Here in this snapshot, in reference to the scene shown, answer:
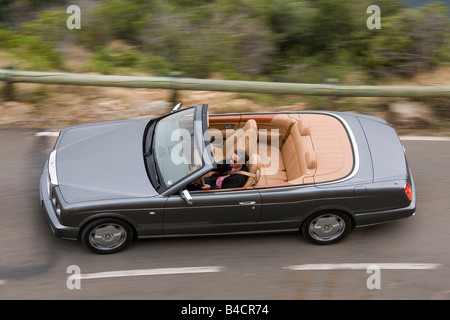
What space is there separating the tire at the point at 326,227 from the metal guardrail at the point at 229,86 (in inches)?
121

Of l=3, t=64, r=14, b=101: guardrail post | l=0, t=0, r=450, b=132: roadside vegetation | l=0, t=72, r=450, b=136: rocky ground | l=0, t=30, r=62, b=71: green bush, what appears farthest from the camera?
l=0, t=0, r=450, b=132: roadside vegetation

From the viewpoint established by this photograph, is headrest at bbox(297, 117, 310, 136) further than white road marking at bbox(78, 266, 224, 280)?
Yes

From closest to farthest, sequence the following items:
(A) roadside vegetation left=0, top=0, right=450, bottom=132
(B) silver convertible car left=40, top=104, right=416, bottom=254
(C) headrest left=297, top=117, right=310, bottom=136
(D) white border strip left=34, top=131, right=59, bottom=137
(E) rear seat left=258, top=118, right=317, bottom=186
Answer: (B) silver convertible car left=40, top=104, right=416, bottom=254
(E) rear seat left=258, top=118, right=317, bottom=186
(C) headrest left=297, top=117, right=310, bottom=136
(D) white border strip left=34, top=131, right=59, bottom=137
(A) roadside vegetation left=0, top=0, right=450, bottom=132

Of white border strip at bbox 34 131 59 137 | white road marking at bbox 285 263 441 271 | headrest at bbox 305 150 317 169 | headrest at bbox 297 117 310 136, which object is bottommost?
white road marking at bbox 285 263 441 271

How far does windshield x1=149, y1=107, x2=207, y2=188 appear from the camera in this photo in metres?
6.53

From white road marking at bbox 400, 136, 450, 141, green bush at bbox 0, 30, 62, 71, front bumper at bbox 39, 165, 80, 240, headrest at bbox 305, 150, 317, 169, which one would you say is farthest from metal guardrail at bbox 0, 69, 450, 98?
front bumper at bbox 39, 165, 80, 240

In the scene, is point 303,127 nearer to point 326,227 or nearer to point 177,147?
point 326,227

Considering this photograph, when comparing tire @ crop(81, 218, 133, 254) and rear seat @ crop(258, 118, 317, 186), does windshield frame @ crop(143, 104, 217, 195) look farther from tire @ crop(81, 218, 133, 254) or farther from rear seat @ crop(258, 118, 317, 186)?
rear seat @ crop(258, 118, 317, 186)

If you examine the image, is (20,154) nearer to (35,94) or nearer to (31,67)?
(35,94)

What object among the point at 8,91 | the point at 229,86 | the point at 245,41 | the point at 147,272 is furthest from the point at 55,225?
the point at 245,41

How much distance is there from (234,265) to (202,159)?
1.39 meters

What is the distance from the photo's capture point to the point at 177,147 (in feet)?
22.4

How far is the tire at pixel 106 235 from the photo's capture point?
6551mm

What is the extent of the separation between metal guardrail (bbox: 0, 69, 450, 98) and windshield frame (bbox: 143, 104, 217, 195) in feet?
7.52
